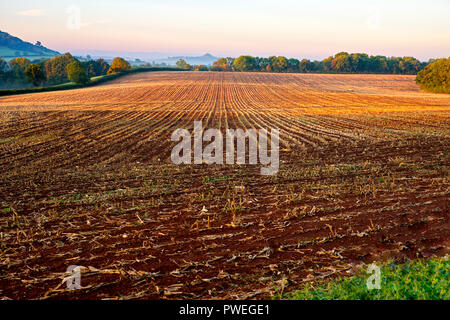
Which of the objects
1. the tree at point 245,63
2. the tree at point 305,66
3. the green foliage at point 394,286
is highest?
the tree at point 245,63

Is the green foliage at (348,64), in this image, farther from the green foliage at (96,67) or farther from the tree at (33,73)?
the tree at (33,73)

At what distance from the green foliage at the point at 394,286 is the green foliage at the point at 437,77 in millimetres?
64454

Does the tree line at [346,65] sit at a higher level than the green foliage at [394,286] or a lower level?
higher

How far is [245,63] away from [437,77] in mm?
80546

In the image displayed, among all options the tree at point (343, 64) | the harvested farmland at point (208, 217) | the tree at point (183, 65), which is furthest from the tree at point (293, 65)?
the harvested farmland at point (208, 217)

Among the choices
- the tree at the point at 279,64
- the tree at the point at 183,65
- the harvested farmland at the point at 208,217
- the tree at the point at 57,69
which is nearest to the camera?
the harvested farmland at the point at 208,217

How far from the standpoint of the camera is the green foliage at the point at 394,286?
4.39 meters

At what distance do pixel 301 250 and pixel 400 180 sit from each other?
5.94 meters

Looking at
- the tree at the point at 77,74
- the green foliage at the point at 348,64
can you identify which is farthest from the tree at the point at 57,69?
the green foliage at the point at 348,64

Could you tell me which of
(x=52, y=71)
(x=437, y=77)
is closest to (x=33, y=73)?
(x=52, y=71)

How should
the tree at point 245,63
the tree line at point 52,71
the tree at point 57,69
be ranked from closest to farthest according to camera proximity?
the tree line at point 52,71
the tree at point 57,69
the tree at point 245,63

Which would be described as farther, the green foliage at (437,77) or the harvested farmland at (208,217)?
the green foliage at (437,77)

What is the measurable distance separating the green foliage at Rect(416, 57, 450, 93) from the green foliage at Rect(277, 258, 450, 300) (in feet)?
211

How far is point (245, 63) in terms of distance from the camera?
425ft
